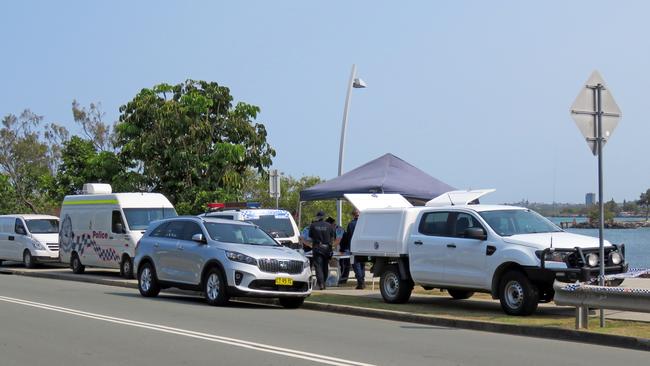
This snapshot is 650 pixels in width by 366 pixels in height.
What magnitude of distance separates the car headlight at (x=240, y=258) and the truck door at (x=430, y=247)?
2.91 m

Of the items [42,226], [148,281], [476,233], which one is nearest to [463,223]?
[476,233]

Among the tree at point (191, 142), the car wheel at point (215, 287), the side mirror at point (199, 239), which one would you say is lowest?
the car wheel at point (215, 287)

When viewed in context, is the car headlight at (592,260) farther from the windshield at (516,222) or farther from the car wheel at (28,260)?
the car wheel at (28,260)

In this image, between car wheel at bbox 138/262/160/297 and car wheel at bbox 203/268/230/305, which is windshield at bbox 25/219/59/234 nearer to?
car wheel at bbox 138/262/160/297

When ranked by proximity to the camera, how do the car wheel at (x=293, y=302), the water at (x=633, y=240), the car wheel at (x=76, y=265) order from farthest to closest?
the car wheel at (x=76, y=265), the water at (x=633, y=240), the car wheel at (x=293, y=302)

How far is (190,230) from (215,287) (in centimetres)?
176

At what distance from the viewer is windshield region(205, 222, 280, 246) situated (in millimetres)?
17477

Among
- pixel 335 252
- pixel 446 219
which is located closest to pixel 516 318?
pixel 446 219

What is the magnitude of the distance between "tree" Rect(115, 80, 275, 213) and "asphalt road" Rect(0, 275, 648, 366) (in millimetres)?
18163

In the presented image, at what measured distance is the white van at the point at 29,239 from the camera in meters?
30.2

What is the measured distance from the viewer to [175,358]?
10.1m

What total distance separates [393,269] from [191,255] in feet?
13.2

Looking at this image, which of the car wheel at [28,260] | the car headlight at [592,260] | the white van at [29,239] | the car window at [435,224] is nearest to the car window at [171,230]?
the car window at [435,224]

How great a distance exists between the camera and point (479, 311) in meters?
15.1
